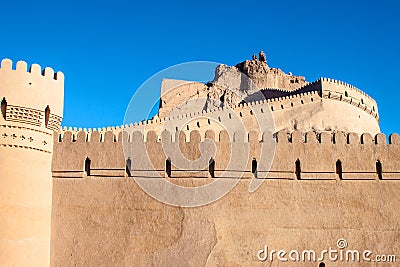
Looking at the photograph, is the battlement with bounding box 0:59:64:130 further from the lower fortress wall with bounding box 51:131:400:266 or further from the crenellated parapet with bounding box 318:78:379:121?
the crenellated parapet with bounding box 318:78:379:121

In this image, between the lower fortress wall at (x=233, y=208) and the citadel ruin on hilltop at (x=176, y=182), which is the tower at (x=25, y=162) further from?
the lower fortress wall at (x=233, y=208)

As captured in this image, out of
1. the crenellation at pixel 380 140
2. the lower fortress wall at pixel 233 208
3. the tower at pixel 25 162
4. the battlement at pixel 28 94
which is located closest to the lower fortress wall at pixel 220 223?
the lower fortress wall at pixel 233 208

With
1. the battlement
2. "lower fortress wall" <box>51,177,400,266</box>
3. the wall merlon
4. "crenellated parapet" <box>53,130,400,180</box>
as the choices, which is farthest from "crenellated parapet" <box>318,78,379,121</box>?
the battlement

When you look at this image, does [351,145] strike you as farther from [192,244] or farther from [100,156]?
[100,156]

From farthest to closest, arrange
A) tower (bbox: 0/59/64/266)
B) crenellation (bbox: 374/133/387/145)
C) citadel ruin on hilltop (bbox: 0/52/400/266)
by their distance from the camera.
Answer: crenellation (bbox: 374/133/387/145) < citadel ruin on hilltop (bbox: 0/52/400/266) < tower (bbox: 0/59/64/266)

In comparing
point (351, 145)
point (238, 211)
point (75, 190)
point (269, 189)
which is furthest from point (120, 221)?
point (351, 145)

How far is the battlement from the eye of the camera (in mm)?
10008

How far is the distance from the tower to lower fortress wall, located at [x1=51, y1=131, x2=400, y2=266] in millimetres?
392

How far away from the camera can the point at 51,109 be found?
34.4 ft

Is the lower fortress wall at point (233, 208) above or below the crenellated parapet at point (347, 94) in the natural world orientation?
below

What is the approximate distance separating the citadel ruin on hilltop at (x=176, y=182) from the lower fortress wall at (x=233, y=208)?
21 millimetres

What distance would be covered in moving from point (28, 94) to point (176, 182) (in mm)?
3537

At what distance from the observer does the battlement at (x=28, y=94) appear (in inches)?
394

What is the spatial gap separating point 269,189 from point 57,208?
14.9 feet
